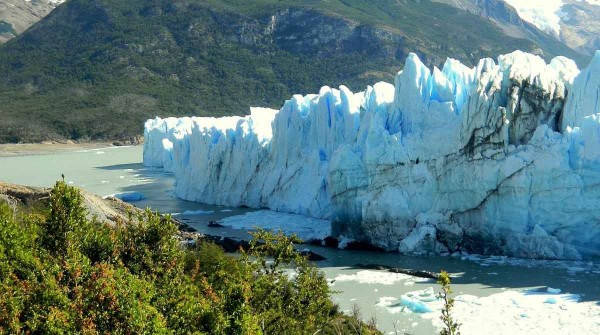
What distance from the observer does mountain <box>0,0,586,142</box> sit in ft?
279

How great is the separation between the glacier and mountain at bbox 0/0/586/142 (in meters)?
61.3

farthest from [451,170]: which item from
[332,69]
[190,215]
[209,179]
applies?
[332,69]

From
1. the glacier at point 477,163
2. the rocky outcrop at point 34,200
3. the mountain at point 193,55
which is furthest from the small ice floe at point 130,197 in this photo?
the mountain at point 193,55

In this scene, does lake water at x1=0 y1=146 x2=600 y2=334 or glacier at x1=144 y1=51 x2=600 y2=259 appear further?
glacier at x1=144 y1=51 x2=600 y2=259

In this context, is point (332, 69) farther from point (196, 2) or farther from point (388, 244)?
point (388, 244)

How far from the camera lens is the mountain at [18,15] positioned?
16225 cm

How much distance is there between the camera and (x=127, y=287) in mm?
7301

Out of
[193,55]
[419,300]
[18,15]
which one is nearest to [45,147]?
[193,55]

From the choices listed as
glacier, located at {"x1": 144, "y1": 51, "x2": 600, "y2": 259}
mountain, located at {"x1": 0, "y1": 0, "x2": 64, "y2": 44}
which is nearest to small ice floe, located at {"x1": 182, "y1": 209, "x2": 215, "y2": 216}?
glacier, located at {"x1": 144, "y1": 51, "x2": 600, "y2": 259}

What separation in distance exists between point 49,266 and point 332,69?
275 ft

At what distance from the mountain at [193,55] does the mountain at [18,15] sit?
61.7 m

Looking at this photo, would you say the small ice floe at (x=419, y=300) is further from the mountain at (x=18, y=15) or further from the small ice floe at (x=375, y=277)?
Answer: the mountain at (x=18, y=15)

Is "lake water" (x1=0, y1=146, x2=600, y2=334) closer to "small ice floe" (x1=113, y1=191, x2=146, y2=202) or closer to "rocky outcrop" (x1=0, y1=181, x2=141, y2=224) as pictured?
"rocky outcrop" (x1=0, y1=181, x2=141, y2=224)

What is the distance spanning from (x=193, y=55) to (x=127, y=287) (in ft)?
296
